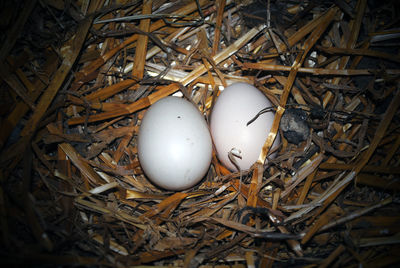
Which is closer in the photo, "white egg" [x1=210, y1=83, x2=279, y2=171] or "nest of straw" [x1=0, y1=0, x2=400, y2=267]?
"nest of straw" [x1=0, y1=0, x2=400, y2=267]

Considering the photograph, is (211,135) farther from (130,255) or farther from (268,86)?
(130,255)

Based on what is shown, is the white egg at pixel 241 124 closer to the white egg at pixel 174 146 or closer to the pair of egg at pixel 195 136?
the pair of egg at pixel 195 136

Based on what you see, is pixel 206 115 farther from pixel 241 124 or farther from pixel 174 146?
pixel 174 146

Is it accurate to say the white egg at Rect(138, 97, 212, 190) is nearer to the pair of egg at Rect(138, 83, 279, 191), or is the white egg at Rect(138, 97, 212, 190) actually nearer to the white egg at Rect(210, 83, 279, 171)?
the pair of egg at Rect(138, 83, 279, 191)

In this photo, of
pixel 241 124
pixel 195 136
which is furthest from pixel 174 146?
pixel 241 124

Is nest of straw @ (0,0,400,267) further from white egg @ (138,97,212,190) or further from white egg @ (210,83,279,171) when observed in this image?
white egg @ (138,97,212,190)

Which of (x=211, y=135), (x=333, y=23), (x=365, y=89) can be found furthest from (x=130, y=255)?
(x=333, y=23)

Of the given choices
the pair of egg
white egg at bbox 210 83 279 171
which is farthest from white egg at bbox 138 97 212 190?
white egg at bbox 210 83 279 171

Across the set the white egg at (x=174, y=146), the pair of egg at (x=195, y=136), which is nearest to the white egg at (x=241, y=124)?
the pair of egg at (x=195, y=136)
